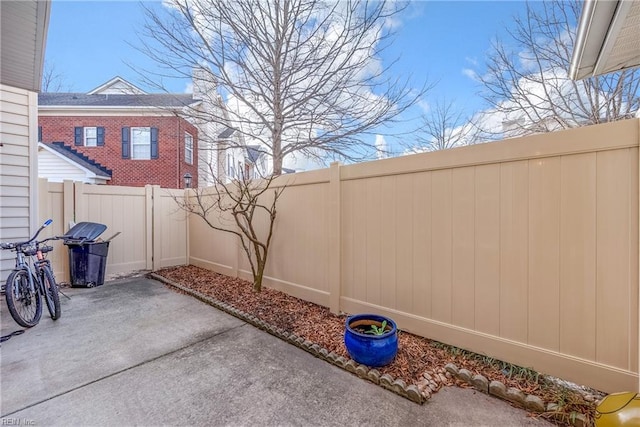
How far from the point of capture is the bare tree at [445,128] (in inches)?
290

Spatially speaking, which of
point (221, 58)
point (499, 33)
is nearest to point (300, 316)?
point (221, 58)

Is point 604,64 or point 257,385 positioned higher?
point 604,64

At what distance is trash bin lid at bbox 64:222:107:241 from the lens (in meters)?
4.47

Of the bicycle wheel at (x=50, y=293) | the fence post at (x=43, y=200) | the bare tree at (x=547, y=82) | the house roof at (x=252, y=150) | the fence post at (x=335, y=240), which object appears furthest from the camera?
the house roof at (x=252, y=150)

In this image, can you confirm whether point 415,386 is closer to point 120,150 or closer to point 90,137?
point 120,150

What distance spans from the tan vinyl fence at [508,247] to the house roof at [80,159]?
11.3m

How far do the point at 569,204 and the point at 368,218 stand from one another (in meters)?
1.76

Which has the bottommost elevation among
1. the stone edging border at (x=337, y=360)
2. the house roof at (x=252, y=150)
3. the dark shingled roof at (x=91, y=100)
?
the stone edging border at (x=337, y=360)

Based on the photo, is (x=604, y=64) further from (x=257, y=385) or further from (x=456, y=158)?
(x=257, y=385)

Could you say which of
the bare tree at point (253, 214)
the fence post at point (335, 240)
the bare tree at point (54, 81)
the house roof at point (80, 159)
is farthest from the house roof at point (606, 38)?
the bare tree at point (54, 81)

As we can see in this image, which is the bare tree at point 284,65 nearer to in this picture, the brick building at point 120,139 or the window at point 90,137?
the brick building at point 120,139

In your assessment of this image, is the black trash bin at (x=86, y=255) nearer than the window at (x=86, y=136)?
Yes

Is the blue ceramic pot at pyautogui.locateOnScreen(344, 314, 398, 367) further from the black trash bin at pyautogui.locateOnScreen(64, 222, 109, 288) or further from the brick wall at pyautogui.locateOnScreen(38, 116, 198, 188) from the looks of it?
the brick wall at pyautogui.locateOnScreen(38, 116, 198, 188)

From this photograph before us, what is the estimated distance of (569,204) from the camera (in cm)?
205
